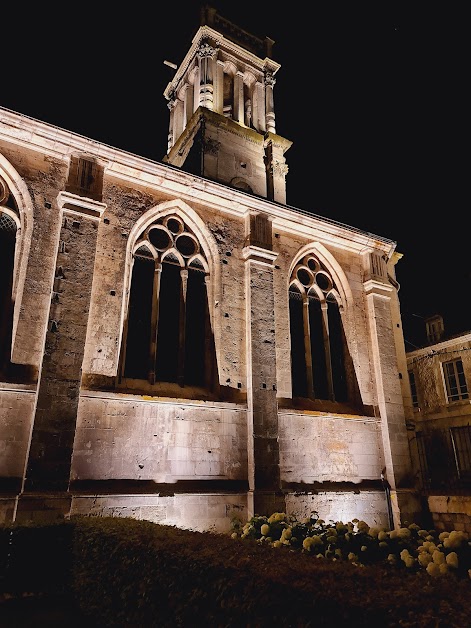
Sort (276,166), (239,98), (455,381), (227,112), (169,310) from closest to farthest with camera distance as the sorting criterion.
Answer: (169,310) < (276,166) < (227,112) < (239,98) < (455,381)

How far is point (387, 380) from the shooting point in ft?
41.1

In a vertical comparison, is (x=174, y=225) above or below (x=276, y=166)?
below

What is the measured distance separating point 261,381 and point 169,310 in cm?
291

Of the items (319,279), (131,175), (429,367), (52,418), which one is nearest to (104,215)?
(131,175)

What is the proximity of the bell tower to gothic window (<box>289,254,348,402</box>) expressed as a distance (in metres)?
4.53

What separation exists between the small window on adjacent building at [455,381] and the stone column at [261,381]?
14777 mm

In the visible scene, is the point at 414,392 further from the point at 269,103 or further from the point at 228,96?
the point at 228,96

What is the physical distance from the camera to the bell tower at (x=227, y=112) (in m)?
16.0

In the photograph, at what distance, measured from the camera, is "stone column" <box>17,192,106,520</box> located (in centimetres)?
765

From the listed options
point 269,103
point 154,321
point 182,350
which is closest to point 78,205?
point 154,321

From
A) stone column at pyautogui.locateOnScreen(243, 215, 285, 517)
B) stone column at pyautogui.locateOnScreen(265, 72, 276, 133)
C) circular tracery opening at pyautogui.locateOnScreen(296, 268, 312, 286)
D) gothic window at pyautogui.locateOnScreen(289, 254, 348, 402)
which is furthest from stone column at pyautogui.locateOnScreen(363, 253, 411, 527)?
stone column at pyautogui.locateOnScreen(265, 72, 276, 133)

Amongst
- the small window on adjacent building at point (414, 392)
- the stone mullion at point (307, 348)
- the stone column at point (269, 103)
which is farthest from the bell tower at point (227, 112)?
the small window on adjacent building at point (414, 392)

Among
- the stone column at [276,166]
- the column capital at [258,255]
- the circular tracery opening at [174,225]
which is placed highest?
the stone column at [276,166]

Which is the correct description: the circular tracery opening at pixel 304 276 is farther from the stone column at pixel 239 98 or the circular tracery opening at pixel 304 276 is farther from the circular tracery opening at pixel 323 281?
the stone column at pixel 239 98
